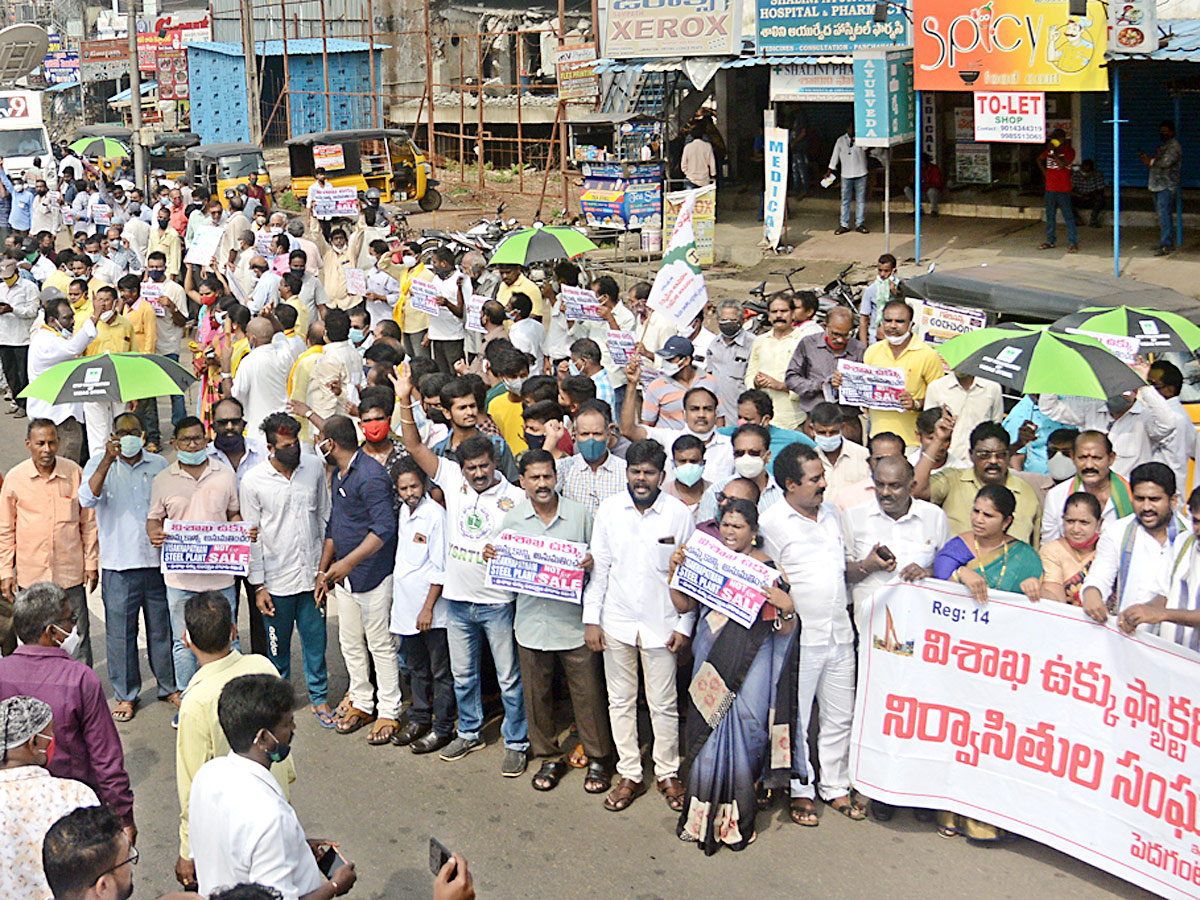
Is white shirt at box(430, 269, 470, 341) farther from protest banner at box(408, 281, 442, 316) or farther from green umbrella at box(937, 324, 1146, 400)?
green umbrella at box(937, 324, 1146, 400)

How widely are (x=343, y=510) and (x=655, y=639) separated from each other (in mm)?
2024

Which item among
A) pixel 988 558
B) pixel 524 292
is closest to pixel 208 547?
pixel 988 558

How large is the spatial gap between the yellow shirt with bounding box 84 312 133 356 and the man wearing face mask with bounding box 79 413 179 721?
5007 mm

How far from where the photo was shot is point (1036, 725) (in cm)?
596

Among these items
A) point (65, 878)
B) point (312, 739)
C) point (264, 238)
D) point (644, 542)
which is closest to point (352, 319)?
point (264, 238)

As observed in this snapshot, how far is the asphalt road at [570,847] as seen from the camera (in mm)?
5969

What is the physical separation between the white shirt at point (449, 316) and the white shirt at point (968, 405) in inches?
225

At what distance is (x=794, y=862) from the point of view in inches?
243

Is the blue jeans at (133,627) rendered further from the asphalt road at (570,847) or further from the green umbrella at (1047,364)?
the green umbrella at (1047,364)

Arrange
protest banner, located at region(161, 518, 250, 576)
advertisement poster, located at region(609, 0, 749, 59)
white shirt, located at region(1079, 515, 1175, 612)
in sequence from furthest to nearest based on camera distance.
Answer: advertisement poster, located at region(609, 0, 749, 59)
protest banner, located at region(161, 518, 250, 576)
white shirt, located at region(1079, 515, 1175, 612)

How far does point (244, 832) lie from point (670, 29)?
59.8ft

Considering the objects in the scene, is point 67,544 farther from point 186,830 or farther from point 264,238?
point 264,238

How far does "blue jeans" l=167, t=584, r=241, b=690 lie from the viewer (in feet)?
25.1

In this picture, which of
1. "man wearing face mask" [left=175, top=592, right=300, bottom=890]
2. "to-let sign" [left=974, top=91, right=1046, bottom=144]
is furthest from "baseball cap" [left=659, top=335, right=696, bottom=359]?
"to-let sign" [left=974, top=91, right=1046, bottom=144]
